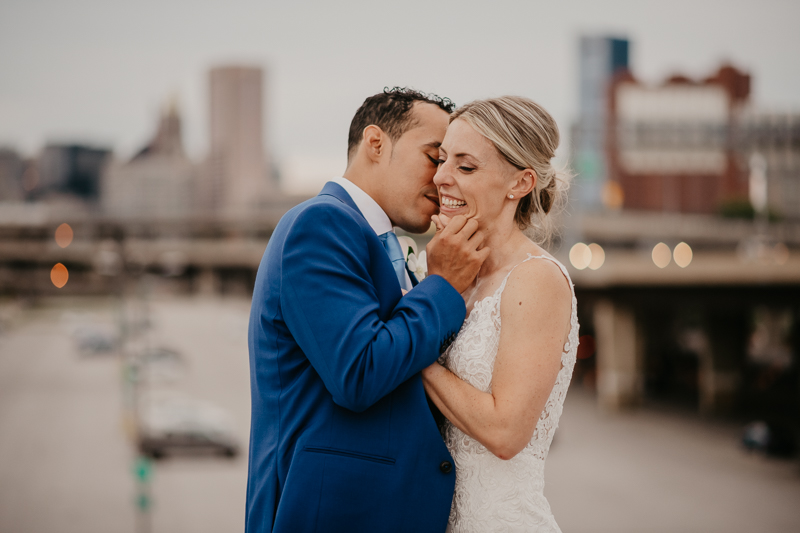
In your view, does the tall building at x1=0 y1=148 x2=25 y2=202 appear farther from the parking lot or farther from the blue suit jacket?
the blue suit jacket

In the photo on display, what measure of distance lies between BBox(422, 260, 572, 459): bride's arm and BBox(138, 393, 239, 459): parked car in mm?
28779

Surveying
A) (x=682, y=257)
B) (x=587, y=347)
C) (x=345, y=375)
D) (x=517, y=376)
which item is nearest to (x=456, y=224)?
(x=517, y=376)

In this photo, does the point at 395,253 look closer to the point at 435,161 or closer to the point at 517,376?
the point at 435,161

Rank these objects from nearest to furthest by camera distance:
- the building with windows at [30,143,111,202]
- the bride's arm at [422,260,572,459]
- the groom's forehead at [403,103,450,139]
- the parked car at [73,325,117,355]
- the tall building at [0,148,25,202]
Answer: the bride's arm at [422,260,572,459], the groom's forehead at [403,103,450,139], the tall building at [0,148,25,202], the building with windows at [30,143,111,202], the parked car at [73,325,117,355]

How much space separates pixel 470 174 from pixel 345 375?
0.98 metres

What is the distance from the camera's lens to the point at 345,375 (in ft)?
6.81

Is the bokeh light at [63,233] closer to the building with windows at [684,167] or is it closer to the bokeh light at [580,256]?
the bokeh light at [580,256]

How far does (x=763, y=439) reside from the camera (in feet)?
97.0

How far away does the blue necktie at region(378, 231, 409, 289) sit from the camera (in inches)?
104

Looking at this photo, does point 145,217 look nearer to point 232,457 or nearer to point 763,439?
point 232,457

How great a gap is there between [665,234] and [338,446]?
55.7 meters

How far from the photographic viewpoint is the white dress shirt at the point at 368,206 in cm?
259

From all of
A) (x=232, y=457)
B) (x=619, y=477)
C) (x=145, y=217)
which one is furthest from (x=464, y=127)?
(x=145, y=217)

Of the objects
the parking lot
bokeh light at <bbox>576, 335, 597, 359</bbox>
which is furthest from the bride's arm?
bokeh light at <bbox>576, 335, 597, 359</bbox>
